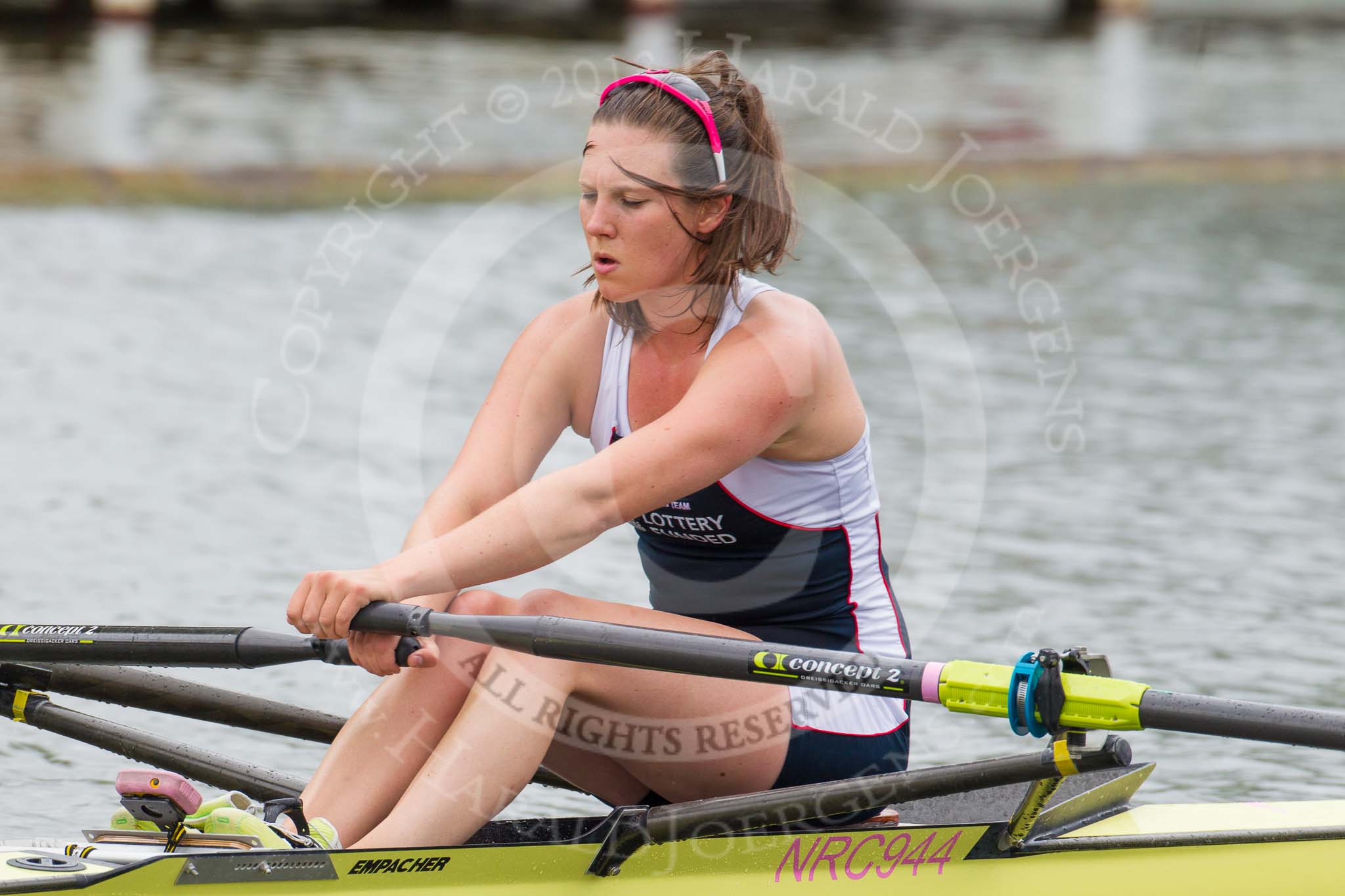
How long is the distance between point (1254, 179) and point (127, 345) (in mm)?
9039

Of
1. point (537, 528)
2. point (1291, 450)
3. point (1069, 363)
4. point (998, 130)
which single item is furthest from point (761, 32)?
point (537, 528)

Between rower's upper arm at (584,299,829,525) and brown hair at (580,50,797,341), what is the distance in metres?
0.13

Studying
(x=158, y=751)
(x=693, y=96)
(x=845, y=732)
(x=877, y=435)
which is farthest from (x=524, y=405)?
(x=877, y=435)

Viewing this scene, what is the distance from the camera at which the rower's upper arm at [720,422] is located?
2484 mm

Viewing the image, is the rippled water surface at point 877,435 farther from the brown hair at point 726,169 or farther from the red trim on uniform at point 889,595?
the brown hair at point 726,169

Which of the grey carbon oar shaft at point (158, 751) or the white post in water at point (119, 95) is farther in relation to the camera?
the white post in water at point (119, 95)

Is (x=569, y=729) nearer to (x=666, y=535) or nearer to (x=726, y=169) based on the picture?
(x=666, y=535)

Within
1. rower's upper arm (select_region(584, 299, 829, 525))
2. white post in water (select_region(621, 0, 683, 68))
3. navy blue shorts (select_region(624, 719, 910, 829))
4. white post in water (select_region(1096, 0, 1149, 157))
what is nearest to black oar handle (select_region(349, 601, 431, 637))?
rower's upper arm (select_region(584, 299, 829, 525))

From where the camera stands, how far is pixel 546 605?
2.50m

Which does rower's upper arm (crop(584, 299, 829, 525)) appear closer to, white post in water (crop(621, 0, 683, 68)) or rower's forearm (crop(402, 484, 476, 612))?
rower's forearm (crop(402, 484, 476, 612))

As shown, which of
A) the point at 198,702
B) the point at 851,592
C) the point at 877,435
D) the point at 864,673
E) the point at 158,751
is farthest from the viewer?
the point at 877,435

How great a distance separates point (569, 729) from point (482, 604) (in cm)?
23

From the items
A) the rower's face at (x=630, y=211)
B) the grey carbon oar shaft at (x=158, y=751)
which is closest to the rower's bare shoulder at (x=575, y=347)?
the rower's face at (x=630, y=211)

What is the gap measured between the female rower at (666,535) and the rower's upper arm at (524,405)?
0.4 inches
